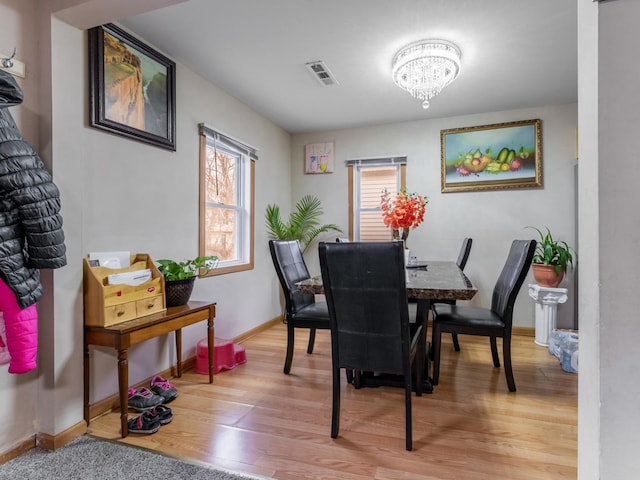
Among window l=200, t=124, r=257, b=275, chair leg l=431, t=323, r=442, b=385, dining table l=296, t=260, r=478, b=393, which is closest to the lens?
dining table l=296, t=260, r=478, b=393

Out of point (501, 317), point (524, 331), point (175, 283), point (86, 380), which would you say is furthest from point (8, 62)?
point (524, 331)

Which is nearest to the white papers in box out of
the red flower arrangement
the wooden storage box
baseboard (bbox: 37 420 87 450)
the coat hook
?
the wooden storage box

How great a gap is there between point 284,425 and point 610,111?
1.93 m

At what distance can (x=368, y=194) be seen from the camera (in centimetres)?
432

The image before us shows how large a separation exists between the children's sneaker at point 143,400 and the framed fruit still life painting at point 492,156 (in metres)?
3.48

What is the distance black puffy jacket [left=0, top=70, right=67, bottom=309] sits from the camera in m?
1.35

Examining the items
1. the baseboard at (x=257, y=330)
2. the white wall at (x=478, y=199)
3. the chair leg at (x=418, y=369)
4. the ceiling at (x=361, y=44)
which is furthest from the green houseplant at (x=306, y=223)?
the chair leg at (x=418, y=369)

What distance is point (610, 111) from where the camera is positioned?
34.1 inches

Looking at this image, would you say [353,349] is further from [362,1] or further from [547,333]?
[547,333]

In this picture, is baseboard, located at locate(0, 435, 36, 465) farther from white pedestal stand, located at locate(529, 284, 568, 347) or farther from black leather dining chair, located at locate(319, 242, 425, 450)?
white pedestal stand, located at locate(529, 284, 568, 347)

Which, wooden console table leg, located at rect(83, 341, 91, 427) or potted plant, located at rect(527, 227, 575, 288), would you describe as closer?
wooden console table leg, located at rect(83, 341, 91, 427)

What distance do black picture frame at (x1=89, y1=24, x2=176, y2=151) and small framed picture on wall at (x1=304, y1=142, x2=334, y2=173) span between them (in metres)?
2.17

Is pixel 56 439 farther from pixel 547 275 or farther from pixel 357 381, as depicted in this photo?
pixel 547 275

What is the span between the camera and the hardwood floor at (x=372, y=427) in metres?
1.51
